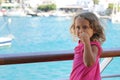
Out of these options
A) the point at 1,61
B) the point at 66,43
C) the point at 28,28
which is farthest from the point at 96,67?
the point at 28,28

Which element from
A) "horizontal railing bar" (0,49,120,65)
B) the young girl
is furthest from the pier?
the young girl

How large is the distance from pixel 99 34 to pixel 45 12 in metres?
7.67

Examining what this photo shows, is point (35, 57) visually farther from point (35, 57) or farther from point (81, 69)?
point (81, 69)

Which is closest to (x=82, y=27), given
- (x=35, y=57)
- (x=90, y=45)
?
(x=90, y=45)

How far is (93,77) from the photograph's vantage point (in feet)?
4.01

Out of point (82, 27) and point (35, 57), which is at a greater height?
point (82, 27)

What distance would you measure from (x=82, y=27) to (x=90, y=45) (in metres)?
0.09

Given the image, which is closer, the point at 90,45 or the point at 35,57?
the point at 90,45

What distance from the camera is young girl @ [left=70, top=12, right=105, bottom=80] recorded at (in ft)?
3.79

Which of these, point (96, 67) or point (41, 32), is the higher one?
point (96, 67)

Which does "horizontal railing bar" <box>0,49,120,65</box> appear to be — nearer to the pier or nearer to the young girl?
the pier

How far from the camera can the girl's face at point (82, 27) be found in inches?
46.0

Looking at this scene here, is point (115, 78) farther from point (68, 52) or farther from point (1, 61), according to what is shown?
point (1, 61)

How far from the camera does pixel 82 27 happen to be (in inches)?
46.1
